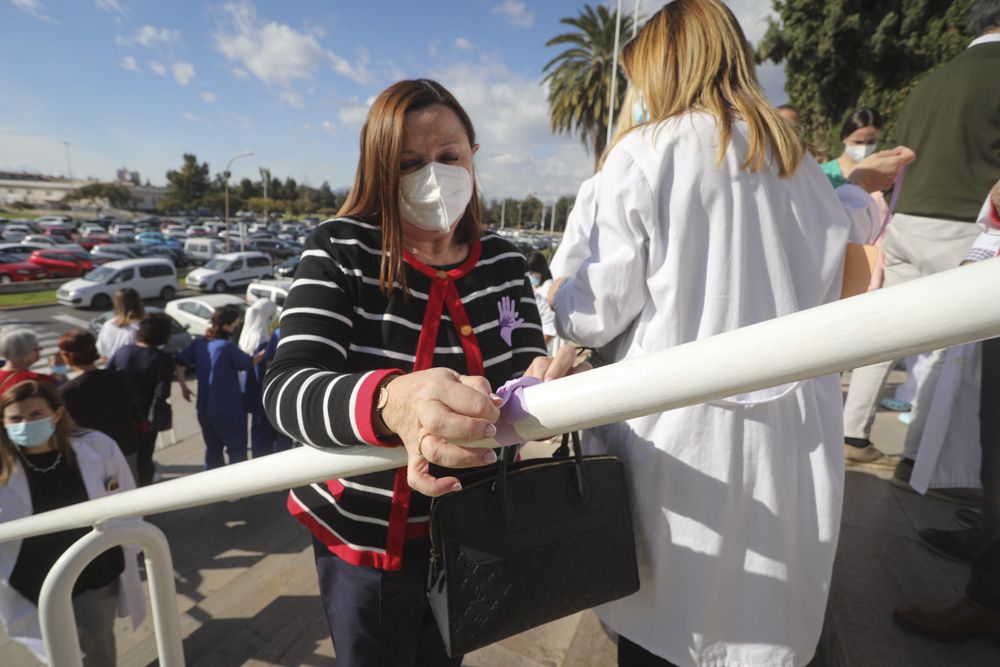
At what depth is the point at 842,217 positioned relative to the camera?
4.35 feet

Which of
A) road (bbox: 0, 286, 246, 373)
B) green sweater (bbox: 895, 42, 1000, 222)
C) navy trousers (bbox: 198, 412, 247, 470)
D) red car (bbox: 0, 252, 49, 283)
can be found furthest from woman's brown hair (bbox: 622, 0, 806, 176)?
red car (bbox: 0, 252, 49, 283)

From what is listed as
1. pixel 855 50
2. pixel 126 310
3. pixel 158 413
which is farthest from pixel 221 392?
pixel 855 50

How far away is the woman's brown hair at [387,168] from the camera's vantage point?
1312mm

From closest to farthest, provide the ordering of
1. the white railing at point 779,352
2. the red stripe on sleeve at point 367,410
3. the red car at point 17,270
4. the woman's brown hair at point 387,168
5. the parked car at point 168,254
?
the white railing at point 779,352 → the red stripe on sleeve at point 367,410 → the woman's brown hair at point 387,168 → the red car at point 17,270 → the parked car at point 168,254

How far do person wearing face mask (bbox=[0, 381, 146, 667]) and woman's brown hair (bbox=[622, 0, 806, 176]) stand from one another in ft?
11.1

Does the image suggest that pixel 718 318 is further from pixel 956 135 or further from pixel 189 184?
pixel 189 184

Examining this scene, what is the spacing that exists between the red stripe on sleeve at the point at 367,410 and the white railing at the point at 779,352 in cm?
3

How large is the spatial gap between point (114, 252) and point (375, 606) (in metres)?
34.0

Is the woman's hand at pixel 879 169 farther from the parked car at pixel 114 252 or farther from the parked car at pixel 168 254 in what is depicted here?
the parked car at pixel 114 252

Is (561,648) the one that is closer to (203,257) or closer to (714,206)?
(714,206)

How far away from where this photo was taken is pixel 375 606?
52.2 inches

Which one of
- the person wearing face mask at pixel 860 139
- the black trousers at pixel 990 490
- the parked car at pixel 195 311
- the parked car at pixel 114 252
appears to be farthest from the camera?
the parked car at pixel 114 252

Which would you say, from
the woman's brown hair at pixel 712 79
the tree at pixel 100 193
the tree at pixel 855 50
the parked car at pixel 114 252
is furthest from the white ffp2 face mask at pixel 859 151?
the tree at pixel 100 193

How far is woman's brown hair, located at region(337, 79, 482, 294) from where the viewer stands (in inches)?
51.6
